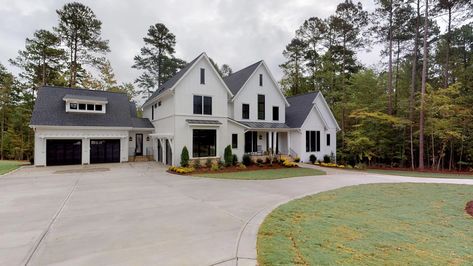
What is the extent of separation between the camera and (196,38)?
26.5 meters

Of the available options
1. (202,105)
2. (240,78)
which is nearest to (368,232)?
(202,105)

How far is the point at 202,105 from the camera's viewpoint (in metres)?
17.8

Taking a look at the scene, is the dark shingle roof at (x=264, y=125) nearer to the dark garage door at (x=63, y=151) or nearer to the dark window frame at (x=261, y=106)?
the dark window frame at (x=261, y=106)

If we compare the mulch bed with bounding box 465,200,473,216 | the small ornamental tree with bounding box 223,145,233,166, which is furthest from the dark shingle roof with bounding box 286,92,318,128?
the mulch bed with bounding box 465,200,473,216

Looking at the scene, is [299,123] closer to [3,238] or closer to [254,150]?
Result: [254,150]

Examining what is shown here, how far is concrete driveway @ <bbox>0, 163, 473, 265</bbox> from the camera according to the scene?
3.84 meters

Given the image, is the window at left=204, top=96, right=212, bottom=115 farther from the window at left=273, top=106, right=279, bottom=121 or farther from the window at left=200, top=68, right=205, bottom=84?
the window at left=273, top=106, right=279, bottom=121

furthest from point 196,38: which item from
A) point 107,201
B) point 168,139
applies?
point 107,201

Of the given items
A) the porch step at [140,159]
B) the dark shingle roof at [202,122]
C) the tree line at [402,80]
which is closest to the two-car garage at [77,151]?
the porch step at [140,159]

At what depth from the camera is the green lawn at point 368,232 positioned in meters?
3.67

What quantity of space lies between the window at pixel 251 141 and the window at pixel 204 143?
383 centimetres

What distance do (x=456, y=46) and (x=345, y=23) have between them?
1092cm

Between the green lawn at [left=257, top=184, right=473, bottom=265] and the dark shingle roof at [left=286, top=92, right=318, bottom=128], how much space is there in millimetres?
13915

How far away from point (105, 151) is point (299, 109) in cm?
1897
